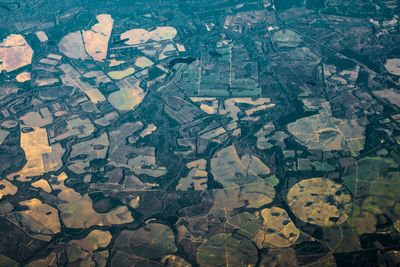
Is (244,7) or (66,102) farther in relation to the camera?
(244,7)

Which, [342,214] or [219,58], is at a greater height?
[219,58]

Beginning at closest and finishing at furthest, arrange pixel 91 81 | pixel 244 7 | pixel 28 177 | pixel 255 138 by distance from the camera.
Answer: pixel 28 177 → pixel 255 138 → pixel 91 81 → pixel 244 7

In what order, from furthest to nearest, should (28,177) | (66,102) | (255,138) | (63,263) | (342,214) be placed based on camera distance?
1. (66,102)
2. (255,138)
3. (28,177)
4. (342,214)
5. (63,263)

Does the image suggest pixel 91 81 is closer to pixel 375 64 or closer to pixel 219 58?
pixel 219 58

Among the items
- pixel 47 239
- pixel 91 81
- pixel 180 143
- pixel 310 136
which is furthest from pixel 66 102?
pixel 310 136

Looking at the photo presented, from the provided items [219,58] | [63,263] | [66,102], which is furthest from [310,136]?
[66,102]

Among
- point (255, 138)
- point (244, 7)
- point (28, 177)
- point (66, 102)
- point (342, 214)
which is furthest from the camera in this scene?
point (244, 7)

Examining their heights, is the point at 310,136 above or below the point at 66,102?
below

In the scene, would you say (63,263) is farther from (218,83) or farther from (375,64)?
(375,64)

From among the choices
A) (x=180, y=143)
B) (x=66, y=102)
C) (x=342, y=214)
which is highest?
(x=66, y=102)
